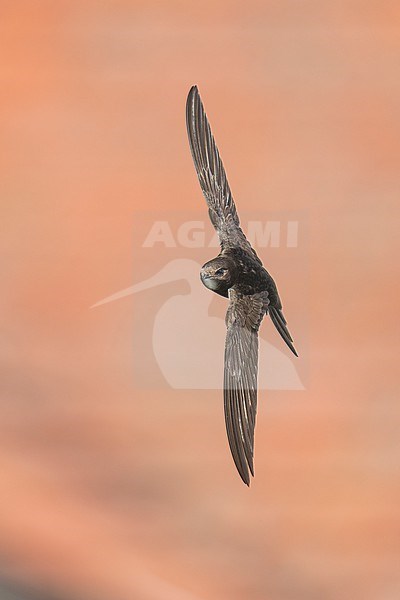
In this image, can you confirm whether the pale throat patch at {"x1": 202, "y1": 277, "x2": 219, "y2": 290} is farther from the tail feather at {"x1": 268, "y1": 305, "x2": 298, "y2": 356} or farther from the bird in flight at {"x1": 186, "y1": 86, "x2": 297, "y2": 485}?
the tail feather at {"x1": 268, "y1": 305, "x2": 298, "y2": 356}

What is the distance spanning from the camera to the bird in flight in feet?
4.05

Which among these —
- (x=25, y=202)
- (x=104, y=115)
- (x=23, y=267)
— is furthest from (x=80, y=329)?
(x=104, y=115)

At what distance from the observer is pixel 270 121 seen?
1.30 meters

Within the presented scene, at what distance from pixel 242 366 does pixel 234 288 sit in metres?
0.16

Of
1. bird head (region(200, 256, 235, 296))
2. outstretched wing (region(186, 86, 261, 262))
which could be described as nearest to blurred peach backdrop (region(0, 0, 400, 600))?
outstretched wing (region(186, 86, 261, 262))

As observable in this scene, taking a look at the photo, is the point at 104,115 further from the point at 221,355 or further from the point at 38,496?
the point at 38,496

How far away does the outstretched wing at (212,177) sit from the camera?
128 centimetres

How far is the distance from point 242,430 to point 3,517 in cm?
56

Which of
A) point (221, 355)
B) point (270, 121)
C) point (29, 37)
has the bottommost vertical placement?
point (221, 355)

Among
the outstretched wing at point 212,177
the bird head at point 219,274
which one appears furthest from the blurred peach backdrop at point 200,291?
the bird head at point 219,274

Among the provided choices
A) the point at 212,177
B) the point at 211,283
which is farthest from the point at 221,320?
the point at 212,177

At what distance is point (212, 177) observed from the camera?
4.27 ft
